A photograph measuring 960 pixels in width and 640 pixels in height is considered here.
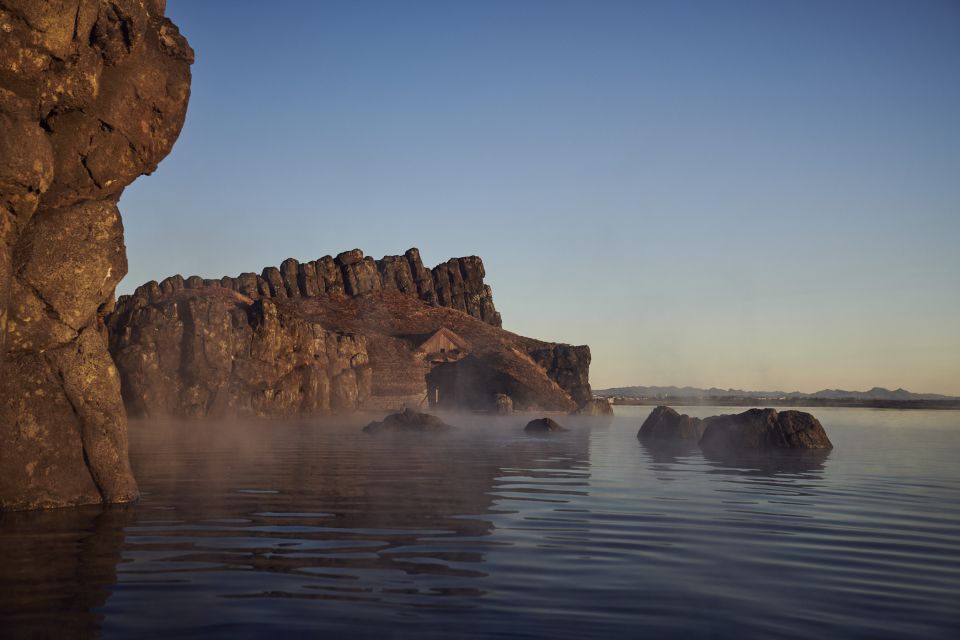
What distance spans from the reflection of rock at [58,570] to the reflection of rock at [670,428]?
29858mm

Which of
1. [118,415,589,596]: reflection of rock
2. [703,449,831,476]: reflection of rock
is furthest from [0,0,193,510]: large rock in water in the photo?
[703,449,831,476]: reflection of rock

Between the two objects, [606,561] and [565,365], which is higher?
[565,365]

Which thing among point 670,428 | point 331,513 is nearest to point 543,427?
point 670,428

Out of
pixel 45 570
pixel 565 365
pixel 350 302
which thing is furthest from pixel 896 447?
pixel 350 302

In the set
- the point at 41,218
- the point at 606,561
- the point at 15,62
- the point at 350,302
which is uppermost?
the point at 350,302

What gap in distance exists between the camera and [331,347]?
84938 mm

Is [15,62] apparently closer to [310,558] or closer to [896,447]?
[310,558]

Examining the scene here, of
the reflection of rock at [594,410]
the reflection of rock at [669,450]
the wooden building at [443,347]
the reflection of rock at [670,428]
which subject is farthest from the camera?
the wooden building at [443,347]

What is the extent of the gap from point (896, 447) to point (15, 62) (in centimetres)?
3551

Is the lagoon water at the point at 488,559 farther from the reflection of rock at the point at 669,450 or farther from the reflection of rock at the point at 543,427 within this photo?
the reflection of rock at the point at 543,427

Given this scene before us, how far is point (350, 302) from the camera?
131375 mm

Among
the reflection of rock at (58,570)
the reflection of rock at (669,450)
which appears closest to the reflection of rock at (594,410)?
the reflection of rock at (669,450)

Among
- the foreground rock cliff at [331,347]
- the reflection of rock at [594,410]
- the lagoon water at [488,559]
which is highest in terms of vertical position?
the foreground rock cliff at [331,347]

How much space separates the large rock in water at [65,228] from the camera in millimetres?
11977
